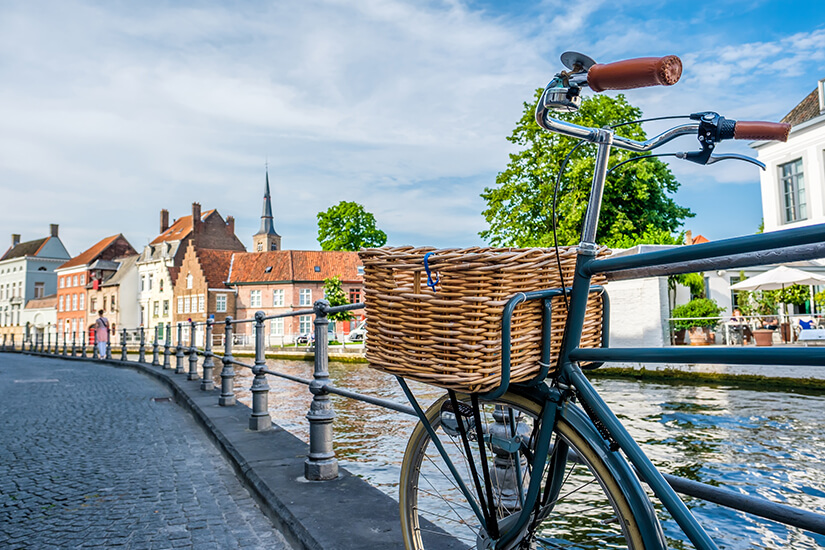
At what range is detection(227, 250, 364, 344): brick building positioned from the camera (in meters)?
53.0

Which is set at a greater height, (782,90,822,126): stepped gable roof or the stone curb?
(782,90,822,126): stepped gable roof

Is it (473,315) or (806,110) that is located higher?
(806,110)

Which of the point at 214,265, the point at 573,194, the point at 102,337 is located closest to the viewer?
the point at 102,337

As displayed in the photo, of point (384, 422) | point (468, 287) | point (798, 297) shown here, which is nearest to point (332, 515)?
point (468, 287)

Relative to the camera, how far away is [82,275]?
6625cm

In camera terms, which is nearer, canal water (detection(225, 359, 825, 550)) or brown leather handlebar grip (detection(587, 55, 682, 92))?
brown leather handlebar grip (detection(587, 55, 682, 92))

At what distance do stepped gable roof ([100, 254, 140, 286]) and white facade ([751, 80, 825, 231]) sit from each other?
186 ft

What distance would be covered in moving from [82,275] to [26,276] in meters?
12.9

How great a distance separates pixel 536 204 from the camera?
2716cm

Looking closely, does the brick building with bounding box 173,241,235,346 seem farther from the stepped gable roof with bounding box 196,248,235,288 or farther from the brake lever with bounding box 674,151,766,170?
the brake lever with bounding box 674,151,766,170

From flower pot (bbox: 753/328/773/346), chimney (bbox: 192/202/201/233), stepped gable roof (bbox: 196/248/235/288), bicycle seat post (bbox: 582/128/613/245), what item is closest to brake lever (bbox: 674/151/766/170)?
bicycle seat post (bbox: 582/128/613/245)

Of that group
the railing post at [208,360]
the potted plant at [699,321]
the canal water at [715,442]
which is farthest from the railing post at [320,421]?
the potted plant at [699,321]

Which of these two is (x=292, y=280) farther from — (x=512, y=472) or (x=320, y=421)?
(x=512, y=472)

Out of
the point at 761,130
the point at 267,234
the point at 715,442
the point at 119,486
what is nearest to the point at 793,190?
the point at 715,442
